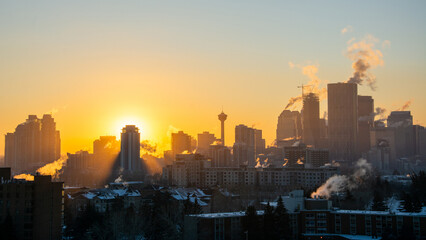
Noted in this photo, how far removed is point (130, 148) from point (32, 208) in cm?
11511

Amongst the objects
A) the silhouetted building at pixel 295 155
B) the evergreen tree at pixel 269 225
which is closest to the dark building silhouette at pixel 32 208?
the evergreen tree at pixel 269 225

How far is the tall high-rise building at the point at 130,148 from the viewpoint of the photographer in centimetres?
15925

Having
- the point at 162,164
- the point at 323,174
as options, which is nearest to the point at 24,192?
the point at 323,174

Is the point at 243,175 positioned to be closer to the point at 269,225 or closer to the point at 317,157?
the point at 317,157

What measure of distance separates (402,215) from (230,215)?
11862 millimetres

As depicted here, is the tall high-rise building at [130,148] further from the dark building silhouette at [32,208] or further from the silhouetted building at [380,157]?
the dark building silhouette at [32,208]

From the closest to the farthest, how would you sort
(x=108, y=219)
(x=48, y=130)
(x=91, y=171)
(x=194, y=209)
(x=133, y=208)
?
1. (x=108, y=219)
2. (x=194, y=209)
3. (x=133, y=208)
4. (x=91, y=171)
5. (x=48, y=130)

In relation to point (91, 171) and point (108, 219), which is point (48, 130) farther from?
point (108, 219)

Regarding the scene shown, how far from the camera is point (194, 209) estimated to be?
57125mm

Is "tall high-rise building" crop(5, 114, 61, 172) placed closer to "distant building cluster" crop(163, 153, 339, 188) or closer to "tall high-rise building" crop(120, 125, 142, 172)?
"tall high-rise building" crop(120, 125, 142, 172)

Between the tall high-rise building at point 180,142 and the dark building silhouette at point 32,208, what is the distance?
145393mm

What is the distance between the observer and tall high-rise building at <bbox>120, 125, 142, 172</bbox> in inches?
6270

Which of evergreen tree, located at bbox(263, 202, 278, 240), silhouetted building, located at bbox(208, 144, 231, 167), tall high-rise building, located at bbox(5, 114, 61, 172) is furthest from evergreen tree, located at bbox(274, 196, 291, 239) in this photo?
tall high-rise building, located at bbox(5, 114, 61, 172)

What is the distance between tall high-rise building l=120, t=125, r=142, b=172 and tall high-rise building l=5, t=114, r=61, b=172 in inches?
961
